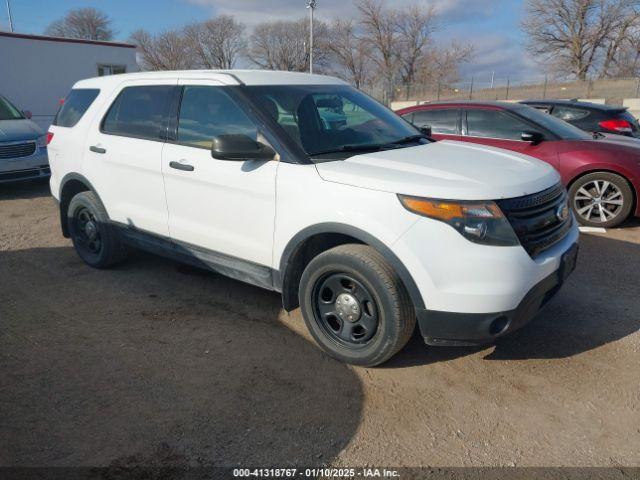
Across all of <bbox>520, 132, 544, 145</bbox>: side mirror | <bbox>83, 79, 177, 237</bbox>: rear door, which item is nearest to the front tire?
<bbox>83, 79, 177, 237</bbox>: rear door

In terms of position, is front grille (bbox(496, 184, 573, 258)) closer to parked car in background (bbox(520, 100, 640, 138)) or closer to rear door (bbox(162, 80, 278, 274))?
rear door (bbox(162, 80, 278, 274))

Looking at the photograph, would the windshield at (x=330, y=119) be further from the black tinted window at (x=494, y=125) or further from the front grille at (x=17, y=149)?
the front grille at (x=17, y=149)

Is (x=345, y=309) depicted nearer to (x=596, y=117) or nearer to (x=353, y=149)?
(x=353, y=149)

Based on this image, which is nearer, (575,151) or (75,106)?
(75,106)

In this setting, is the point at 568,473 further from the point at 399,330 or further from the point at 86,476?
the point at 86,476

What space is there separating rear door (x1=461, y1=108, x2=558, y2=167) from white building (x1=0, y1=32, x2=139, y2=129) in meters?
12.6

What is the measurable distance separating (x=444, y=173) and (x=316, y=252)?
1027mm

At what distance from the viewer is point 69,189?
5.23 metres

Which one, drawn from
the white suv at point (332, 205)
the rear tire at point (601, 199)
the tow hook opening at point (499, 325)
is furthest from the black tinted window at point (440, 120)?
the tow hook opening at point (499, 325)

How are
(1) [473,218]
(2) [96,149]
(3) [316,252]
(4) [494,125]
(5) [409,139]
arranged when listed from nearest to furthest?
1. (1) [473,218]
2. (3) [316,252]
3. (5) [409,139]
4. (2) [96,149]
5. (4) [494,125]

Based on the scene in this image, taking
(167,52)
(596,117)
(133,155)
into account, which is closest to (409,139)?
(133,155)

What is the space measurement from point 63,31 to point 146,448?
83988mm

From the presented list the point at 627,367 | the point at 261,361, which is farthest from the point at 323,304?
the point at 627,367

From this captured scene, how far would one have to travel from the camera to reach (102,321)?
13.1 ft
